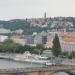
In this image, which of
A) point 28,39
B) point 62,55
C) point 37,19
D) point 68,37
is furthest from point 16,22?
point 62,55

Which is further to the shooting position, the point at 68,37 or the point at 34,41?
the point at 34,41

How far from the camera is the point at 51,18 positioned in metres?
89.8

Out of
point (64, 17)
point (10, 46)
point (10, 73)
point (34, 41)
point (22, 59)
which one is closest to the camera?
point (10, 73)

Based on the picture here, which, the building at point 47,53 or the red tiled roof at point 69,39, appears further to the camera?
the red tiled roof at point 69,39

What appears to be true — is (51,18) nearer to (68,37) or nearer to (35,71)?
(68,37)

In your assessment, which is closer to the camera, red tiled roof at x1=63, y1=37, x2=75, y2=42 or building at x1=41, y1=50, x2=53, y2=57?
building at x1=41, y1=50, x2=53, y2=57

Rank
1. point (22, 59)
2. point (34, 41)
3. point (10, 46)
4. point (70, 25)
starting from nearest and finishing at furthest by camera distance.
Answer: point (22, 59) → point (10, 46) → point (34, 41) → point (70, 25)

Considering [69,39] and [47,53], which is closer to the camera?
[47,53]

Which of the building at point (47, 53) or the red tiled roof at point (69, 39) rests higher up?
the red tiled roof at point (69, 39)

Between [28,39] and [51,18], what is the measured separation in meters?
21.1

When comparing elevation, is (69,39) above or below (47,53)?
above

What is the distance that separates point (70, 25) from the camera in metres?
82.2

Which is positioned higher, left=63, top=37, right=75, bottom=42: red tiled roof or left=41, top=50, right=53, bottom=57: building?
left=63, top=37, right=75, bottom=42: red tiled roof

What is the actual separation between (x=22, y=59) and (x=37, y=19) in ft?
167
